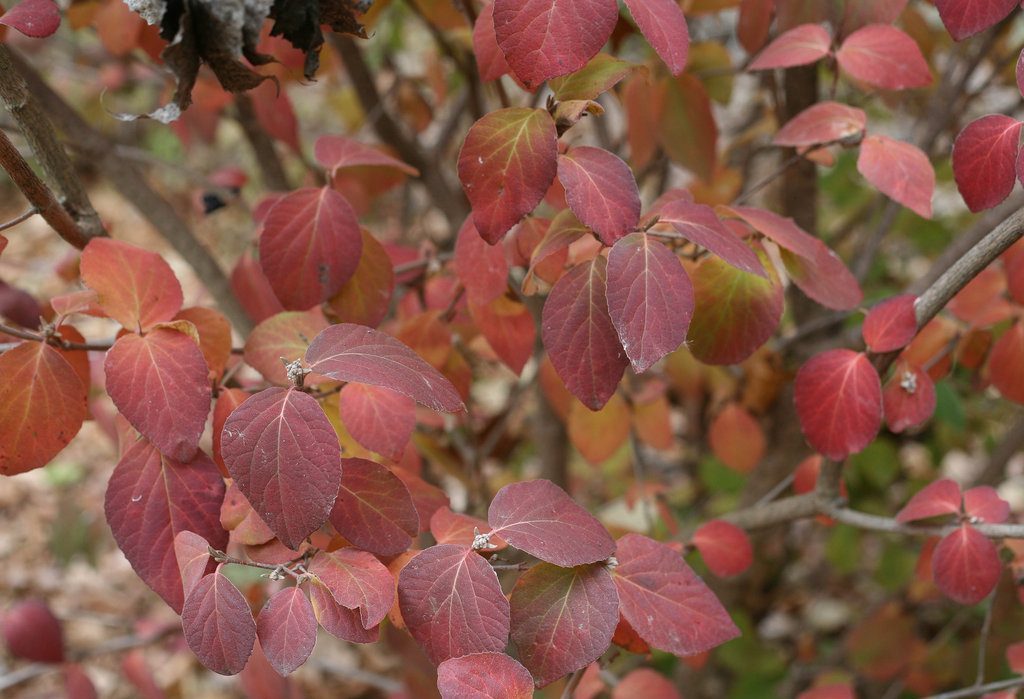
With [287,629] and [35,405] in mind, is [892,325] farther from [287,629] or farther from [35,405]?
[35,405]

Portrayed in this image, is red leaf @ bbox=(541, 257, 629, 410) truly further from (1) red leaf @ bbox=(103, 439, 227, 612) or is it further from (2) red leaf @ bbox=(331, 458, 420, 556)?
(1) red leaf @ bbox=(103, 439, 227, 612)

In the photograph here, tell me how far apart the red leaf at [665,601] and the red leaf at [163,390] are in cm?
34

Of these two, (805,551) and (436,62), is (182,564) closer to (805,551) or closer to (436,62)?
(436,62)

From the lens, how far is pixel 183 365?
67cm

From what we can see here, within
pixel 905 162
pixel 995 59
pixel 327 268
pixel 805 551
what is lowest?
pixel 805 551

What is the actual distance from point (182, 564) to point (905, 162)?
70 cm

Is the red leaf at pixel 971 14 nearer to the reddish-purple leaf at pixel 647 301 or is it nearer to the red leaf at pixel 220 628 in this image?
the reddish-purple leaf at pixel 647 301

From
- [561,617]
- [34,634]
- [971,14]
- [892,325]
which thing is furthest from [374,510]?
[34,634]

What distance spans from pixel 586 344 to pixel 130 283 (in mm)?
373

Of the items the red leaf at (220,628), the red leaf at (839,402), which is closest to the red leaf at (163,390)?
the red leaf at (220,628)

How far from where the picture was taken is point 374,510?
0.67 metres

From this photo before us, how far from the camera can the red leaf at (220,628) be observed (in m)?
0.61

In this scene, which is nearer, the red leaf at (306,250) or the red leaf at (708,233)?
the red leaf at (708,233)

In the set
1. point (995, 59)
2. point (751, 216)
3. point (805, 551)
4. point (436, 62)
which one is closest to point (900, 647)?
point (805, 551)
